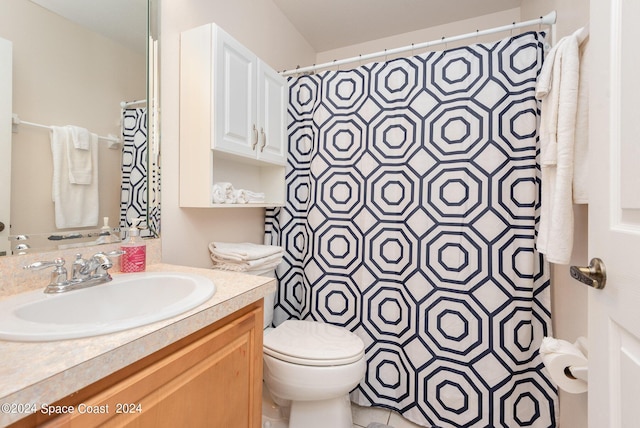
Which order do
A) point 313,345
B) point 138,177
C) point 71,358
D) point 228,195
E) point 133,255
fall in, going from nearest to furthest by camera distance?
point 71,358 → point 133,255 → point 138,177 → point 313,345 → point 228,195

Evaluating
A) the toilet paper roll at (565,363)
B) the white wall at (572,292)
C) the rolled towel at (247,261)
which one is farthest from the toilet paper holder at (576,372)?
the rolled towel at (247,261)

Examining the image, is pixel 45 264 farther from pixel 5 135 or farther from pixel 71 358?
pixel 71 358

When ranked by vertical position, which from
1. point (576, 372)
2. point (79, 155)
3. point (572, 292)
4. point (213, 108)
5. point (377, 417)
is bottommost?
point (377, 417)

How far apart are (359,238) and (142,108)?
47.6 inches

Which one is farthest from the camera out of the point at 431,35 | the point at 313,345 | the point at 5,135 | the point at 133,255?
the point at 431,35

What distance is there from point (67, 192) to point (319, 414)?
4.36 ft

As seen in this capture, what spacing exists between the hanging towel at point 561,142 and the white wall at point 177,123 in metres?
1.48

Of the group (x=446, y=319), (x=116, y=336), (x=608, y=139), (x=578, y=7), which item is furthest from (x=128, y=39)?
(x=446, y=319)

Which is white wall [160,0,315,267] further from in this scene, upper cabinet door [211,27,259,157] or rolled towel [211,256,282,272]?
upper cabinet door [211,27,259,157]

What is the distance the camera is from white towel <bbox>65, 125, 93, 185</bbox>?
0.93 metres

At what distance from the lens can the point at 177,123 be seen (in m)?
1.28

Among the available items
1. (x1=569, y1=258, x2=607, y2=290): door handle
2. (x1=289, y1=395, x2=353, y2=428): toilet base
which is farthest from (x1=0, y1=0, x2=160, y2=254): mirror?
(x1=569, y1=258, x2=607, y2=290): door handle

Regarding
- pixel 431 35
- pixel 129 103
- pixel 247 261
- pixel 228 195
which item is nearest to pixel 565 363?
pixel 247 261

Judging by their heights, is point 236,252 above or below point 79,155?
below
